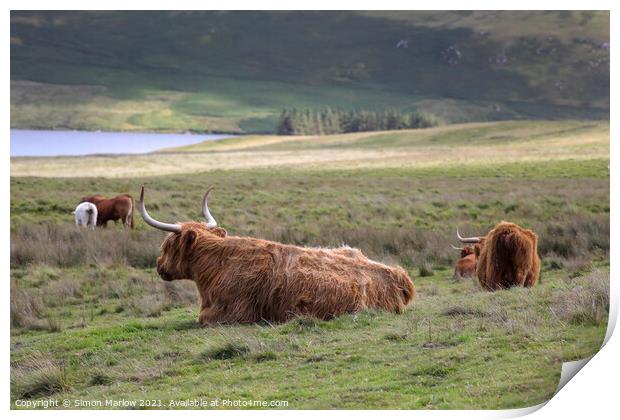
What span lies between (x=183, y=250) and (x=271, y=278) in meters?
1.13

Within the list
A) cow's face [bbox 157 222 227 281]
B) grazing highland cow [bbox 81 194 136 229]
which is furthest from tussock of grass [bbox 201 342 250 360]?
grazing highland cow [bbox 81 194 136 229]

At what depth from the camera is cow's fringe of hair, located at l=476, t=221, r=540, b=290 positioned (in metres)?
10.4

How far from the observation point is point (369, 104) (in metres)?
150

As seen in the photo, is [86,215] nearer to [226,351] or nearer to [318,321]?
[318,321]

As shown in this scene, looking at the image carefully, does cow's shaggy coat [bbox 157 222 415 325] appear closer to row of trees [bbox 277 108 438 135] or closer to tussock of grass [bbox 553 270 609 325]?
tussock of grass [bbox 553 270 609 325]

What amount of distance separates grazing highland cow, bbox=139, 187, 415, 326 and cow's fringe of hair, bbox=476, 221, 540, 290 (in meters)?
1.96

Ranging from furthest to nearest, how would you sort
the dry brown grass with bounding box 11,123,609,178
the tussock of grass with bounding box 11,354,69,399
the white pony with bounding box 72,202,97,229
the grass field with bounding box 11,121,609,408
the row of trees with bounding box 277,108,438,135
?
1. the row of trees with bounding box 277,108,438,135
2. the dry brown grass with bounding box 11,123,609,178
3. the white pony with bounding box 72,202,97,229
4. the tussock of grass with bounding box 11,354,69,399
5. the grass field with bounding box 11,121,609,408

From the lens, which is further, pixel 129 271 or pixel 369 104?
pixel 369 104

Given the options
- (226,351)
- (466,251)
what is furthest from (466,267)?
(226,351)

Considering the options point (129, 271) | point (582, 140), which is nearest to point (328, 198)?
point (129, 271)

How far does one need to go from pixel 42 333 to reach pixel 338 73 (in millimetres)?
157654

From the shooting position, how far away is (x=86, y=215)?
19422mm

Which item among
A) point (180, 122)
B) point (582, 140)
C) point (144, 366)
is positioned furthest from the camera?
point (180, 122)
